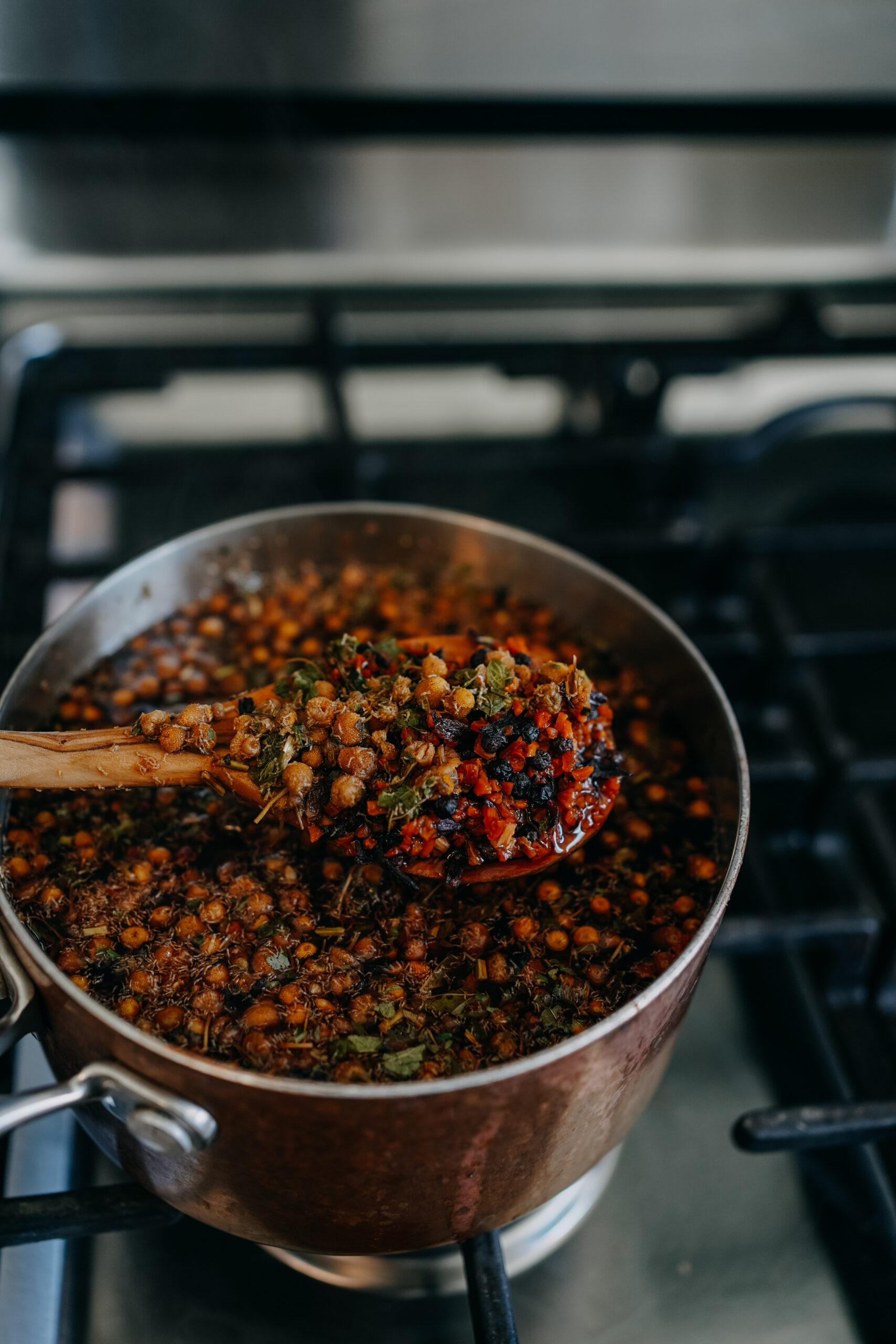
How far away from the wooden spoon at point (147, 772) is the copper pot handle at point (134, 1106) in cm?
29

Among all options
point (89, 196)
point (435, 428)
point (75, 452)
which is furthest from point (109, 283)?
point (435, 428)

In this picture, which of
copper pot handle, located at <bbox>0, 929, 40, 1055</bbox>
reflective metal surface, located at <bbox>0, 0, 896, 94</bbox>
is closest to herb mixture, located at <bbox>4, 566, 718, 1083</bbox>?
copper pot handle, located at <bbox>0, 929, 40, 1055</bbox>

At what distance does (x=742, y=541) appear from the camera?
1.57 meters

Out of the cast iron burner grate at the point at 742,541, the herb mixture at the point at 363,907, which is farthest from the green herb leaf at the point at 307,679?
the cast iron burner grate at the point at 742,541

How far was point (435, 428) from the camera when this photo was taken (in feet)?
7.40

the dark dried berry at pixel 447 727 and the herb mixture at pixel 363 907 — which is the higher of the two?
the dark dried berry at pixel 447 727

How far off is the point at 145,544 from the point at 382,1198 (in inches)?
47.0

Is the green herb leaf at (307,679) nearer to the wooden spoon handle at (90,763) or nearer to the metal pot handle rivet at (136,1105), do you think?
the wooden spoon handle at (90,763)

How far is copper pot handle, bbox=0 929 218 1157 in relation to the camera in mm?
753

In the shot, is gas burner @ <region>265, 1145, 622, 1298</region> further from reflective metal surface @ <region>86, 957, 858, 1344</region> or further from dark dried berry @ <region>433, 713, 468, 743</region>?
dark dried berry @ <region>433, 713, 468, 743</region>

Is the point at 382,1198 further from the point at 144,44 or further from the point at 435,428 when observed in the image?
the point at 435,428

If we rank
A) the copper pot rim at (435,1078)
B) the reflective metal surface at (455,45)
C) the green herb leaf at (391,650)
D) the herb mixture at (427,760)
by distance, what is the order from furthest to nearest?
1. the reflective metal surface at (455,45)
2. the green herb leaf at (391,650)
3. the herb mixture at (427,760)
4. the copper pot rim at (435,1078)

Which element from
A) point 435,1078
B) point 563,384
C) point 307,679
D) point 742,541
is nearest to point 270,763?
point 307,679

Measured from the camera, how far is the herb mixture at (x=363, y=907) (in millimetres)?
956
